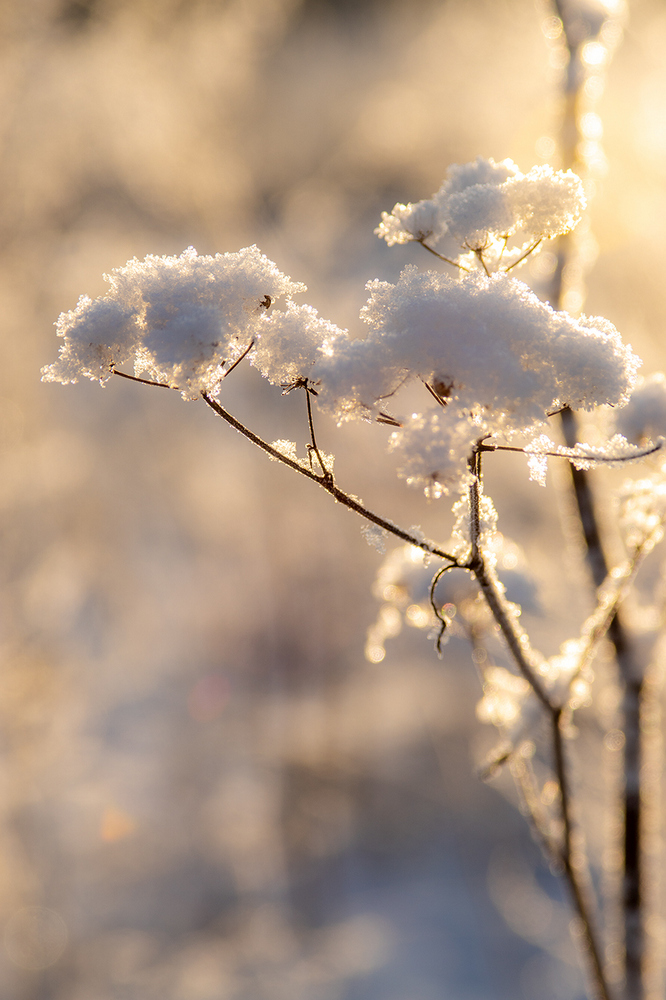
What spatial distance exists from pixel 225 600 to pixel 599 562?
4416mm

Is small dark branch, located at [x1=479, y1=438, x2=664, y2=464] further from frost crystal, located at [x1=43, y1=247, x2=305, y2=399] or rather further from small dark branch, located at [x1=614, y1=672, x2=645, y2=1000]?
small dark branch, located at [x1=614, y1=672, x2=645, y2=1000]

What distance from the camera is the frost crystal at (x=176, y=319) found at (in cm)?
53

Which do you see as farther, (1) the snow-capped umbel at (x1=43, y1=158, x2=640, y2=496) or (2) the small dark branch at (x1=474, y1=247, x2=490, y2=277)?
(2) the small dark branch at (x1=474, y1=247, x2=490, y2=277)

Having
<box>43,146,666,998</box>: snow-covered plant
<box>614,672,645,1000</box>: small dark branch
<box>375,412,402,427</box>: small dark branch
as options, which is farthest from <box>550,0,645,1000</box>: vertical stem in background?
<box>375,412,402,427</box>: small dark branch

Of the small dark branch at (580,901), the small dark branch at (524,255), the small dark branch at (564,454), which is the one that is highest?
the small dark branch at (524,255)

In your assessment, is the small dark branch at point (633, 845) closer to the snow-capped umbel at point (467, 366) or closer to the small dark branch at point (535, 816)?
the small dark branch at point (535, 816)

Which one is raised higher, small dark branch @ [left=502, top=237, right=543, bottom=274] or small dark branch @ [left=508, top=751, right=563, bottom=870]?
small dark branch @ [left=502, top=237, right=543, bottom=274]

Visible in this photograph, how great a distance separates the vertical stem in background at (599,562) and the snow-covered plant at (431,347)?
473 millimetres

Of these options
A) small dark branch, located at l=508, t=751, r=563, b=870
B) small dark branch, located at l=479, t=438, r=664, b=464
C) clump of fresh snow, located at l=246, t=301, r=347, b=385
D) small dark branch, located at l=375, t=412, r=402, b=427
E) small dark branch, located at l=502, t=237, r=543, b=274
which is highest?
small dark branch, located at l=502, t=237, r=543, b=274

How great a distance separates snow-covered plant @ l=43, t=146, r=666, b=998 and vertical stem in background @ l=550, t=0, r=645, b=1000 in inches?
18.6

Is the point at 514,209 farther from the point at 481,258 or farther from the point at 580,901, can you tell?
the point at 580,901

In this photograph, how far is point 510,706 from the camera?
1046 millimetres

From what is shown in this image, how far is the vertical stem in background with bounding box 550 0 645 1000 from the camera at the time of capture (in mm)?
1116

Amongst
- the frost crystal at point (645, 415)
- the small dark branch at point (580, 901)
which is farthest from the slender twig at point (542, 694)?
the frost crystal at point (645, 415)
